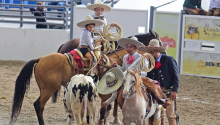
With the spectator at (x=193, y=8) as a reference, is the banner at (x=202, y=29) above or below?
below

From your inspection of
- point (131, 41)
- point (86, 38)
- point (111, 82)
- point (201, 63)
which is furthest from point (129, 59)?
point (201, 63)

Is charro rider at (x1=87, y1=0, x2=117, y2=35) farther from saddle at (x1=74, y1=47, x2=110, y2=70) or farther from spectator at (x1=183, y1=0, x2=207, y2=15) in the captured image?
spectator at (x1=183, y1=0, x2=207, y2=15)

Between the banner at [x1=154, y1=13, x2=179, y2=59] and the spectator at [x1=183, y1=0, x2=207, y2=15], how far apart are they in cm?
44

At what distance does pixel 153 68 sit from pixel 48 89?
6.57 feet

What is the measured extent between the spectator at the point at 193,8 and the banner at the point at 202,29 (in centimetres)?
25

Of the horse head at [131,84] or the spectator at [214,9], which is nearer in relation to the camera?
the horse head at [131,84]

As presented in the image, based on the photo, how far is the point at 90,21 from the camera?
6031mm

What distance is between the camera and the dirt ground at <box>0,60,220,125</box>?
6327 millimetres

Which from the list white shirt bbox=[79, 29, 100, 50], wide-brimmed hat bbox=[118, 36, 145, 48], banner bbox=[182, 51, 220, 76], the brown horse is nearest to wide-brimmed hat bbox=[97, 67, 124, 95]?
wide-brimmed hat bbox=[118, 36, 145, 48]

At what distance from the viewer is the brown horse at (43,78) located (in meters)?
5.64

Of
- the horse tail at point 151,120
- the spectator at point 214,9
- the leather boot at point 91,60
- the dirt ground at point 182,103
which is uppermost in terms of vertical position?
the spectator at point 214,9

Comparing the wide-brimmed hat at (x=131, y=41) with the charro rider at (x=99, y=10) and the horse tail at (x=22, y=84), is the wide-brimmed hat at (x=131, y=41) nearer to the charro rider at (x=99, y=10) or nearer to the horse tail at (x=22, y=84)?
the horse tail at (x=22, y=84)

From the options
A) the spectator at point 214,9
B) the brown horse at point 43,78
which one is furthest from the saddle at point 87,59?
the spectator at point 214,9

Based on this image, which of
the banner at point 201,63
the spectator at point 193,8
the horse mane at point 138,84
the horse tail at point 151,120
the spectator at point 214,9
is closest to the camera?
the horse mane at point 138,84
